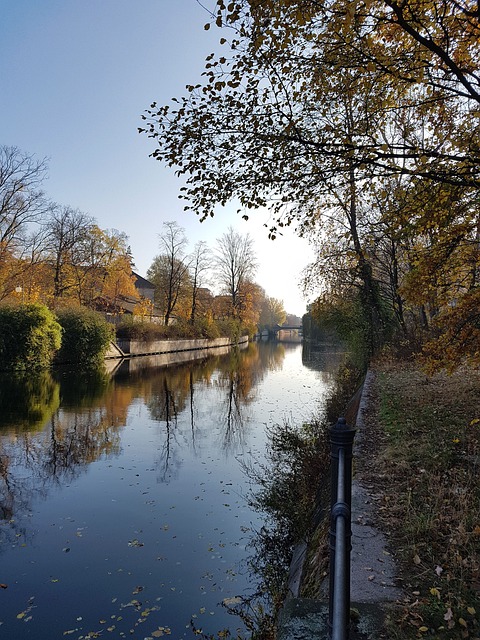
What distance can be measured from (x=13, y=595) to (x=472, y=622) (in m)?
4.54

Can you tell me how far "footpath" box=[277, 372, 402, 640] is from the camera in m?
2.57

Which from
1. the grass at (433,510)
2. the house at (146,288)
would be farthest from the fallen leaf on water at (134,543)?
the house at (146,288)

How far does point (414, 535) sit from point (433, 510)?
0.41 m

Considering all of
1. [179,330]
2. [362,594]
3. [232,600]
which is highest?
[179,330]

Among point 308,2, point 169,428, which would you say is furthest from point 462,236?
point 169,428

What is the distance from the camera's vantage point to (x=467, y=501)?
13.4ft

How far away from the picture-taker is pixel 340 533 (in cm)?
195

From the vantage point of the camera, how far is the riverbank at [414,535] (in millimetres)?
2697

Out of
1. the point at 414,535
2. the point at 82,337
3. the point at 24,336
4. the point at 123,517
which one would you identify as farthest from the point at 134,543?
the point at 82,337

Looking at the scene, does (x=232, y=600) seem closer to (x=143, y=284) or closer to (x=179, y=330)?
(x=179, y=330)

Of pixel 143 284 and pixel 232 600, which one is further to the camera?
pixel 143 284

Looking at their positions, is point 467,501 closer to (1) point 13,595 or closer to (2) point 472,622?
(2) point 472,622

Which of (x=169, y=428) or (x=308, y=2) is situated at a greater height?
(x=308, y=2)

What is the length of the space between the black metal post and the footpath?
59 cm
